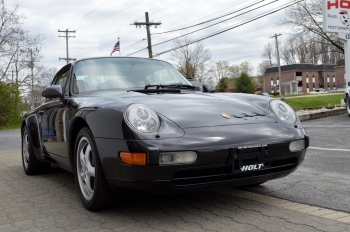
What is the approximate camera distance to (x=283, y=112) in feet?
11.3

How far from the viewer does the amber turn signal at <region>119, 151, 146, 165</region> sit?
2.75 m

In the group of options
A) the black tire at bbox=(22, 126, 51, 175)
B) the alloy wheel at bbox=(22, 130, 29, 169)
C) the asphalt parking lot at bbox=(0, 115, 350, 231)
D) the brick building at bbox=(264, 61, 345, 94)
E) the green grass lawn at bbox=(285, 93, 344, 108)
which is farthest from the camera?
the brick building at bbox=(264, 61, 345, 94)

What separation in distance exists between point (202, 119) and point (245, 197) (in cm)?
99

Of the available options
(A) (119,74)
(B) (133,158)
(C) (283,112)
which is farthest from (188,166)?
(A) (119,74)

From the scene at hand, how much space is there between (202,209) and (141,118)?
93 cm

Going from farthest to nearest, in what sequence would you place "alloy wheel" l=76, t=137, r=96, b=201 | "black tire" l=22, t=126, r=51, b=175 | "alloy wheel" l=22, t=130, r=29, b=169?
"alloy wheel" l=22, t=130, r=29, b=169, "black tire" l=22, t=126, r=51, b=175, "alloy wheel" l=76, t=137, r=96, b=201

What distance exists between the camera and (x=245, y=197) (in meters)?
3.63

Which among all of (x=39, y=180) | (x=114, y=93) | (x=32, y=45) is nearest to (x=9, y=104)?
(x=32, y=45)

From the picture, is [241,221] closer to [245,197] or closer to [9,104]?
[245,197]

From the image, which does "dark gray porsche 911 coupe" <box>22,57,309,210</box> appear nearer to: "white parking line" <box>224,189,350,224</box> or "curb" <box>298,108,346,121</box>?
"white parking line" <box>224,189,350,224</box>

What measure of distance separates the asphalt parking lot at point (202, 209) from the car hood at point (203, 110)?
2.12 feet

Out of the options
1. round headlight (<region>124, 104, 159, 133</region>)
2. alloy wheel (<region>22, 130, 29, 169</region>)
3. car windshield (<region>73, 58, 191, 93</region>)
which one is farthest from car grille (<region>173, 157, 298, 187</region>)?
alloy wheel (<region>22, 130, 29, 169</region>)

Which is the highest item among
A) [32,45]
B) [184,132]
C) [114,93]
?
[32,45]

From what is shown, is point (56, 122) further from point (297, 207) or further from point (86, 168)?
point (297, 207)
